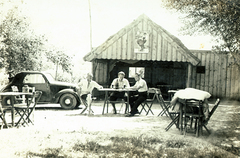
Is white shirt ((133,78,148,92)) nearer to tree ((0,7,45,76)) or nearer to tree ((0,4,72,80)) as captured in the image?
tree ((0,4,72,80))

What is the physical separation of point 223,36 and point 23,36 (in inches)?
242

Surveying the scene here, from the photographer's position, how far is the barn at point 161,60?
12422 millimetres

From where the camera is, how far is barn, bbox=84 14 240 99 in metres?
12.4

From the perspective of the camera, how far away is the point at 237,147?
5.32 meters

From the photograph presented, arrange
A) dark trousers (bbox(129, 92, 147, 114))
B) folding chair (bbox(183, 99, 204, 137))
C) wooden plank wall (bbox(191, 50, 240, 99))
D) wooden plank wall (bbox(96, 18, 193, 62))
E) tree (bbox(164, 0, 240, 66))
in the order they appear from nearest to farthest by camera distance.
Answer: folding chair (bbox(183, 99, 204, 137)) < tree (bbox(164, 0, 240, 66)) < dark trousers (bbox(129, 92, 147, 114)) < wooden plank wall (bbox(96, 18, 193, 62)) < wooden plank wall (bbox(191, 50, 240, 99))

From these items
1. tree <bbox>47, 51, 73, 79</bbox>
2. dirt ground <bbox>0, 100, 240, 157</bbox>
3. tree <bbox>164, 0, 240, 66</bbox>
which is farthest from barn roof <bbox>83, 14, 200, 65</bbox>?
tree <bbox>47, 51, 73, 79</bbox>

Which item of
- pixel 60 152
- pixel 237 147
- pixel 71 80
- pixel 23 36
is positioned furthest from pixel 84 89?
pixel 237 147

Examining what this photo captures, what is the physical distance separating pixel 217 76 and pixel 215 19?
6248mm

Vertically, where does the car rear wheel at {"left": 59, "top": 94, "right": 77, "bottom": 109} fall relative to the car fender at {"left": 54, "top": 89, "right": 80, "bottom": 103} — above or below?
below

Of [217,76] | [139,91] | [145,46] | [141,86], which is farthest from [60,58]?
[217,76]

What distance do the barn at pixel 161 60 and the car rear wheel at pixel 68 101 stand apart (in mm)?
2590

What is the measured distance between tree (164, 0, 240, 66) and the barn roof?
2102 millimetres

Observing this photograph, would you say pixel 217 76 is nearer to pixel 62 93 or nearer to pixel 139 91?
pixel 139 91

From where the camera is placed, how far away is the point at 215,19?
888 cm
